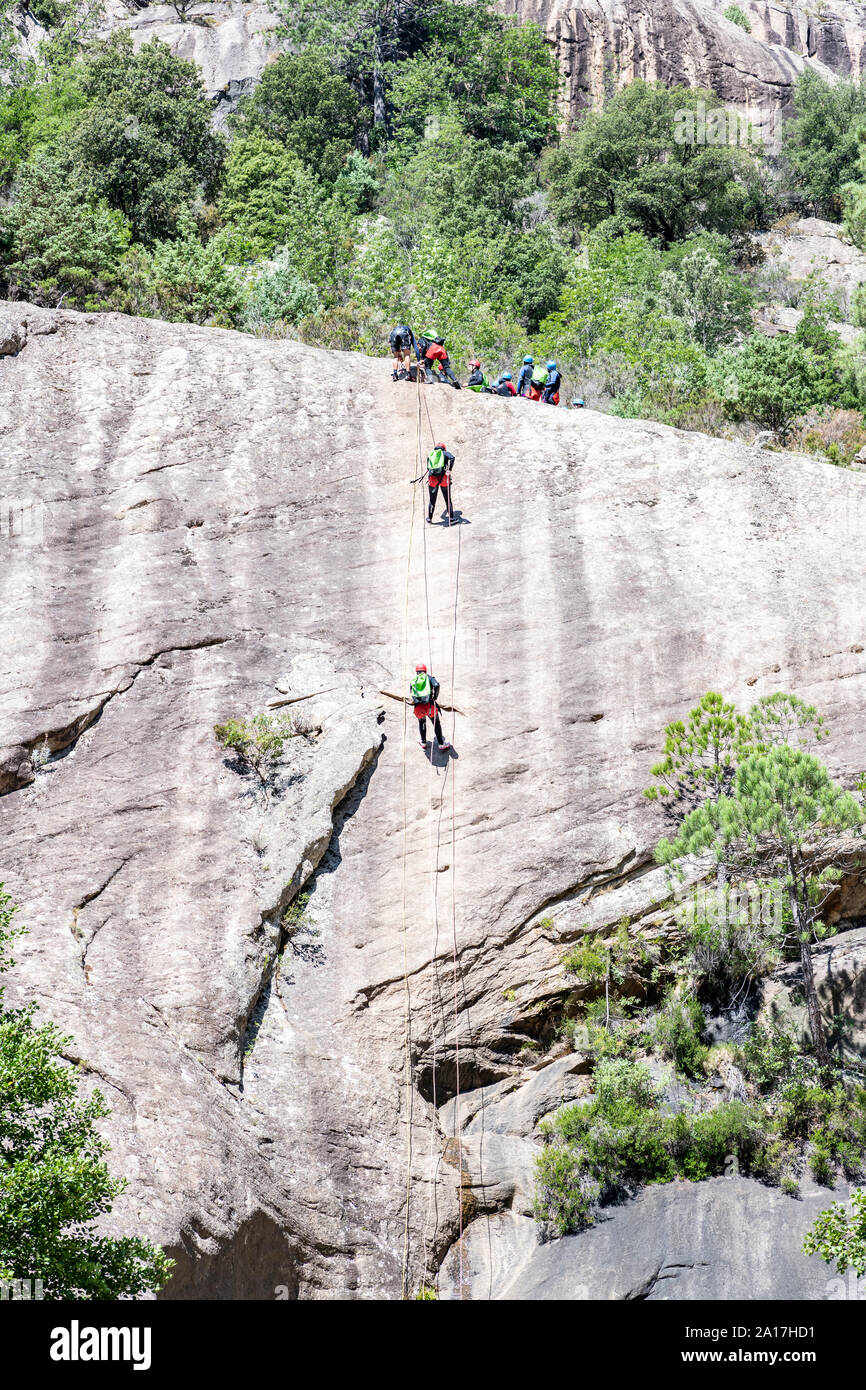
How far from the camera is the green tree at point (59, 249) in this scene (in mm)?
36375

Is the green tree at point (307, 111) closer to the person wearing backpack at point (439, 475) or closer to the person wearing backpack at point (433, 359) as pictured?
the person wearing backpack at point (433, 359)

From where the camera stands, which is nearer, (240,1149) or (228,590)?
(240,1149)

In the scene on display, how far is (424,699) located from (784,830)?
606 cm

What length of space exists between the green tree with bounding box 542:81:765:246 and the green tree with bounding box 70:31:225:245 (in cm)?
1542

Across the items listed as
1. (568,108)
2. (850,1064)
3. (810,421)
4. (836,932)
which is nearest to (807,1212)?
(850,1064)

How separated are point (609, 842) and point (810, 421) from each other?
1857cm

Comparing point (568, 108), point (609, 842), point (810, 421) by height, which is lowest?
point (609, 842)

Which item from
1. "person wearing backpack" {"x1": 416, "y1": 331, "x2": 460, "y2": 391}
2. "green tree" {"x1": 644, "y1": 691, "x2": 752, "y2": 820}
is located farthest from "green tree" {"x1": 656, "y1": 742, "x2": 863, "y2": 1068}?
"person wearing backpack" {"x1": 416, "y1": 331, "x2": 460, "y2": 391}

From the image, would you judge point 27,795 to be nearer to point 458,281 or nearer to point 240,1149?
point 240,1149

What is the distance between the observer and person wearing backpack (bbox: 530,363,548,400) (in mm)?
27672

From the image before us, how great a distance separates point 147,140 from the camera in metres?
48.5

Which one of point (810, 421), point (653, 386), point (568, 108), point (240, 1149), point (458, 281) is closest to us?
point (240, 1149)

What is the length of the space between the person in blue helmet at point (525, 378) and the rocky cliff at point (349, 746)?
1.56 meters

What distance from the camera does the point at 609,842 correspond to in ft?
67.5
